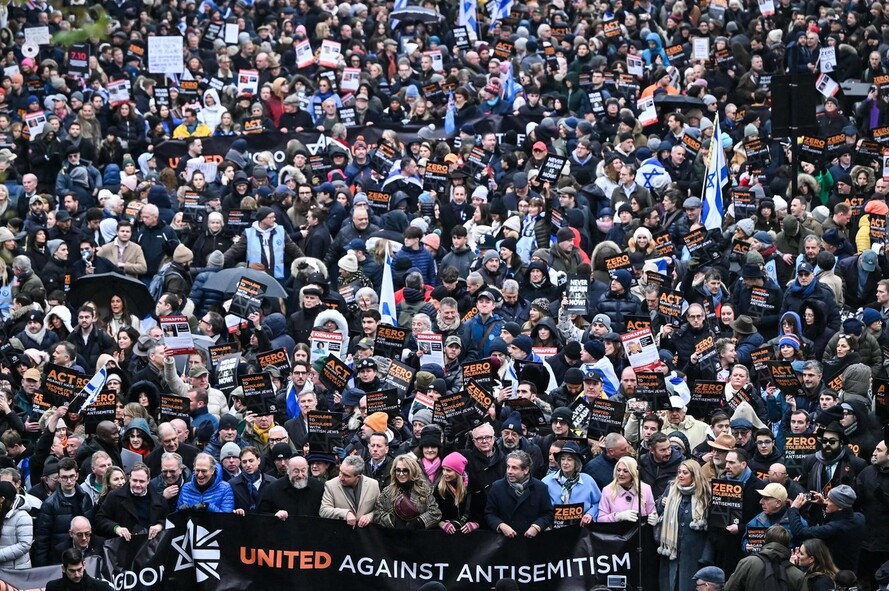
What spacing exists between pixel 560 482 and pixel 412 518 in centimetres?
132

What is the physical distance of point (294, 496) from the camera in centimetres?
1427

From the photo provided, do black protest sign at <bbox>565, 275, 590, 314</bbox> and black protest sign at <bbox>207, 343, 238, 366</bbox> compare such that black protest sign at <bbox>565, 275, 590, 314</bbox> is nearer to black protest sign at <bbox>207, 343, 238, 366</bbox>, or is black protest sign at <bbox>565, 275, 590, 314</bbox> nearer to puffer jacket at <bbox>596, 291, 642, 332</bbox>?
puffer jacket at <bbox>596, 291, 642, 332</bbox>

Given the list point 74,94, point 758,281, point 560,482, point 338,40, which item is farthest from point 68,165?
point 560,482

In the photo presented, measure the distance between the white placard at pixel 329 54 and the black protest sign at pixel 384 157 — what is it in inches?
188

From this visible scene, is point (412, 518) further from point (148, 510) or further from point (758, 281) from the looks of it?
point (758, 281)

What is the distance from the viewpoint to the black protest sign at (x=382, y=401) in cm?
1541

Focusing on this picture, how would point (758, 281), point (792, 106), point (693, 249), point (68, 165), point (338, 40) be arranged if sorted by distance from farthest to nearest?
point (338, 40), point (68, 165), point (792, 106), point (693, 249), point (758, 281)

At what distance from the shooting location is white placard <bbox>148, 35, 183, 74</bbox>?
28.0 m

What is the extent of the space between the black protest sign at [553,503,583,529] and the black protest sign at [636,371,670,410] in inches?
63.2

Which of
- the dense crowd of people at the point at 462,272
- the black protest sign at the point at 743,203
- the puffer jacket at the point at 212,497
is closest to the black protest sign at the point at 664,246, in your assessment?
the dense crowd of people at the point at 462,272

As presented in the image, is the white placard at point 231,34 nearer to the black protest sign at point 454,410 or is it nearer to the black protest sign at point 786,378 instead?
the black protest sign at point 454,410

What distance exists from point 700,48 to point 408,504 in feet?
50.7

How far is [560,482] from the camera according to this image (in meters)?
14.4

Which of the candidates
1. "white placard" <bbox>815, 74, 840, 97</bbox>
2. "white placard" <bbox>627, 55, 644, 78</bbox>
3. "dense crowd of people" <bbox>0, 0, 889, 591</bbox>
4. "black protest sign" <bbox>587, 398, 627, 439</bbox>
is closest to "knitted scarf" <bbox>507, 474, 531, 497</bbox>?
"dense crowd of people" <bbox>0, 0, 889, 591</bbox>
